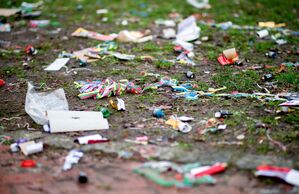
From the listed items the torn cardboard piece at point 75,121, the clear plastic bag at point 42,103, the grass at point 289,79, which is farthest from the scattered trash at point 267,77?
the clear plastic bag at point 42,103

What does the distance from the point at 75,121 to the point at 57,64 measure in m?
1.80

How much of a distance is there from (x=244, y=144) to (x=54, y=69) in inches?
110

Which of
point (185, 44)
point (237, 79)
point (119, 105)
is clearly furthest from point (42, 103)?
point (185, 44)

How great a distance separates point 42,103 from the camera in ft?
13.3

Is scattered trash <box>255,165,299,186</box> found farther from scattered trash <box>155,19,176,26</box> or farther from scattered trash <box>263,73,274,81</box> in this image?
scattered trash <box>155,19,176,26</box>

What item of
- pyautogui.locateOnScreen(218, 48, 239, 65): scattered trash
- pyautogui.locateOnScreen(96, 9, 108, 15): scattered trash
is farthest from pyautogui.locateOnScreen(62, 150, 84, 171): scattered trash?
pyautogui.locateOnScreen(96, 9, 108, 15): scattered trash

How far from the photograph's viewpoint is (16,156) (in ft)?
10.9

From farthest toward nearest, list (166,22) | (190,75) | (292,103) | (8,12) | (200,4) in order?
(200,4) < (8,12) < (166,22) < (190,75) < (292,103)

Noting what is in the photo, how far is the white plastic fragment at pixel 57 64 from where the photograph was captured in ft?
17.1

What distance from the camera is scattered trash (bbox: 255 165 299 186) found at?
9.53 feet

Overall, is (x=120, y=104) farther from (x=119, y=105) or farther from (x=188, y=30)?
(x=188, y=30)

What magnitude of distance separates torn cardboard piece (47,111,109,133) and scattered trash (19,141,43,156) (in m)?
0.29

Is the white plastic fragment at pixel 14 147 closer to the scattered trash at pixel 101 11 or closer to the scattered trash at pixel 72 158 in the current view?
the scattered trash at pixel 72 158

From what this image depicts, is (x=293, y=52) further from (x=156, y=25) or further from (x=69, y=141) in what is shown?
(x=69, y=141)
